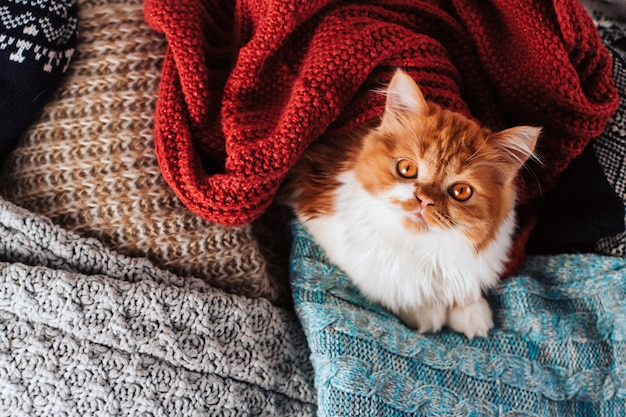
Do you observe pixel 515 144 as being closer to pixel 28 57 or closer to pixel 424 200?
pixel 424 200

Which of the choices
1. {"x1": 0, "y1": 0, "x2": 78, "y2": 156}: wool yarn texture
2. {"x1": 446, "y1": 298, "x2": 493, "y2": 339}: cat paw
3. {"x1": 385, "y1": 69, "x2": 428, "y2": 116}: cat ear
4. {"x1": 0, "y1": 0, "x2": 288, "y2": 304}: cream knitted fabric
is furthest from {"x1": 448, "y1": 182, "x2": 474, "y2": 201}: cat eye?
{"x1": 0, "y1": 0, "x2": 78, "y2": 156}: wool yarn texture

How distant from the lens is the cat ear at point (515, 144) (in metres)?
0.99

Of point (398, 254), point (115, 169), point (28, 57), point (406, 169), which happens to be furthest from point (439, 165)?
point (28, 57)

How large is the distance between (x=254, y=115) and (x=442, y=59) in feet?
1.36

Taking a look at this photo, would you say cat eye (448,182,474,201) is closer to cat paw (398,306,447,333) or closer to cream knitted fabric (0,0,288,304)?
cat paw (398,306,447,333)

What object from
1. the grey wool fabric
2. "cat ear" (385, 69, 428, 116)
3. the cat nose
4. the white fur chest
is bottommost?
the grey wool fabric

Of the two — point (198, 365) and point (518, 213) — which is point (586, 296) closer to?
point (518, 213)

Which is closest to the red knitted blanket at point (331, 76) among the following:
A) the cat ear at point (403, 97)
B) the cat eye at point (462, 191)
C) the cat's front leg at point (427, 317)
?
the cat ear at point (403, 97)

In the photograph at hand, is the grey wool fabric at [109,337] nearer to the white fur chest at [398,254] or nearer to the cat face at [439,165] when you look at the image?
the white fur chest at [398,254]

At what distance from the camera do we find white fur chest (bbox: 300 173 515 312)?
1.08 m

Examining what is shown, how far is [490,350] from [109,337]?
2.63ft

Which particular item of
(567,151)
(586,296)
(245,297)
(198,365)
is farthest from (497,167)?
(198,365)

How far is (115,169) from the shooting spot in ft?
3.62

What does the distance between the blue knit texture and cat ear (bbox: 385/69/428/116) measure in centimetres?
37
